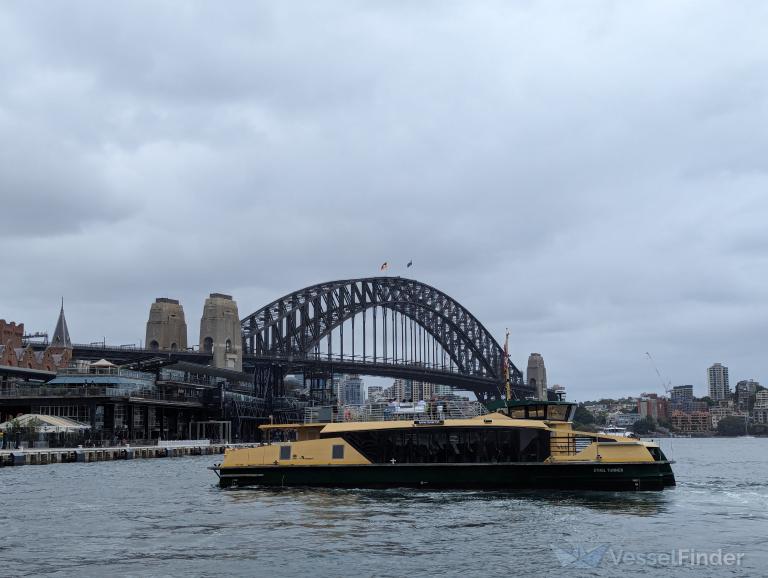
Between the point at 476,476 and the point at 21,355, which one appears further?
the point at 21,355

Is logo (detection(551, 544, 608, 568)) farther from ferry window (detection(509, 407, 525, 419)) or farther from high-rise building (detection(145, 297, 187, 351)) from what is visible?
high-rise building (detection(145, 297, 187, 351))

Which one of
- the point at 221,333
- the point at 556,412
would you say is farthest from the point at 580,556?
the point at 221,333

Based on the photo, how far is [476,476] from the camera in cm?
4500

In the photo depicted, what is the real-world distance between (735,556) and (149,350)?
130 m

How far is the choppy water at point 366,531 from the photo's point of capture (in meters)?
26.3

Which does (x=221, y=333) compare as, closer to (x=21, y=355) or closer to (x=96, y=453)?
(x=21, y=355)

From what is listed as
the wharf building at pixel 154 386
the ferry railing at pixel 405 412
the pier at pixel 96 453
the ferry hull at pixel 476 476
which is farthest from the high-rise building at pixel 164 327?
the ferry hull at pixel 476 476

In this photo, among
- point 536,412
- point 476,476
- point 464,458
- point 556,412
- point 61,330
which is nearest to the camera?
point 476,476

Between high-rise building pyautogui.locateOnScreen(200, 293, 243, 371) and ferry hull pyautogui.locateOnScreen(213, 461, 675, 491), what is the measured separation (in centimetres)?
10509

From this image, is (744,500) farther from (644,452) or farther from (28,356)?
(28,356)

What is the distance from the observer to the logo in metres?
26.8

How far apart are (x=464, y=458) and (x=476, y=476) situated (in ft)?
3.86

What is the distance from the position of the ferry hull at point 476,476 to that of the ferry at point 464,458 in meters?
0.05

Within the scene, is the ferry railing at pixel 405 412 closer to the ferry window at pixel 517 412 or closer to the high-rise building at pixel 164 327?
the ferry window at pixel 517 412
